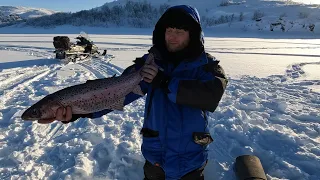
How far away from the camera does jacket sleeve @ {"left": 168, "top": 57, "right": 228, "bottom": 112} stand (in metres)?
2.13

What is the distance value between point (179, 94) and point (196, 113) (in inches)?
9.1

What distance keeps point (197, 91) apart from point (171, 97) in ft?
0.62

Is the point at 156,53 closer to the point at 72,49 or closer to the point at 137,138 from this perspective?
the point at 137,138

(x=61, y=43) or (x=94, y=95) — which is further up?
(x=94, y=95)

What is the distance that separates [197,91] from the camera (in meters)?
2.13

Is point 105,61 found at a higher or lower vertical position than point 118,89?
lower

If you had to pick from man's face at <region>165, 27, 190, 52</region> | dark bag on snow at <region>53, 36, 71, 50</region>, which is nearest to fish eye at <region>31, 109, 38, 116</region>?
man's face at <region>165, 27, 190, 52</region>

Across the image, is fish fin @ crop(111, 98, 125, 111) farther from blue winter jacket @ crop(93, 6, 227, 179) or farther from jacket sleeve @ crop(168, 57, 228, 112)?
jacket sleeve @ crop(168, 57, 228, 112)

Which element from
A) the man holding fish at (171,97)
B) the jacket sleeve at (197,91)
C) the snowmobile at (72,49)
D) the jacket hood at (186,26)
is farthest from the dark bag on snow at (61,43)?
the jacket sleeve at (197,91)

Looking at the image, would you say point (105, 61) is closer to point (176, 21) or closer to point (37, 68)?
point (37, 68)

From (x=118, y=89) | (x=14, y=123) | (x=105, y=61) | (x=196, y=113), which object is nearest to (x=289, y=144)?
(x=196, y=113)

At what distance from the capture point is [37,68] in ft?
36.6

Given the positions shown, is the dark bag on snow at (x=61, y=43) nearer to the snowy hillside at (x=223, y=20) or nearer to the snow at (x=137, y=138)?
the snow at (x=137, y=138)

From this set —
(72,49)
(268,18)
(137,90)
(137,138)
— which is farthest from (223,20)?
(137,90)
